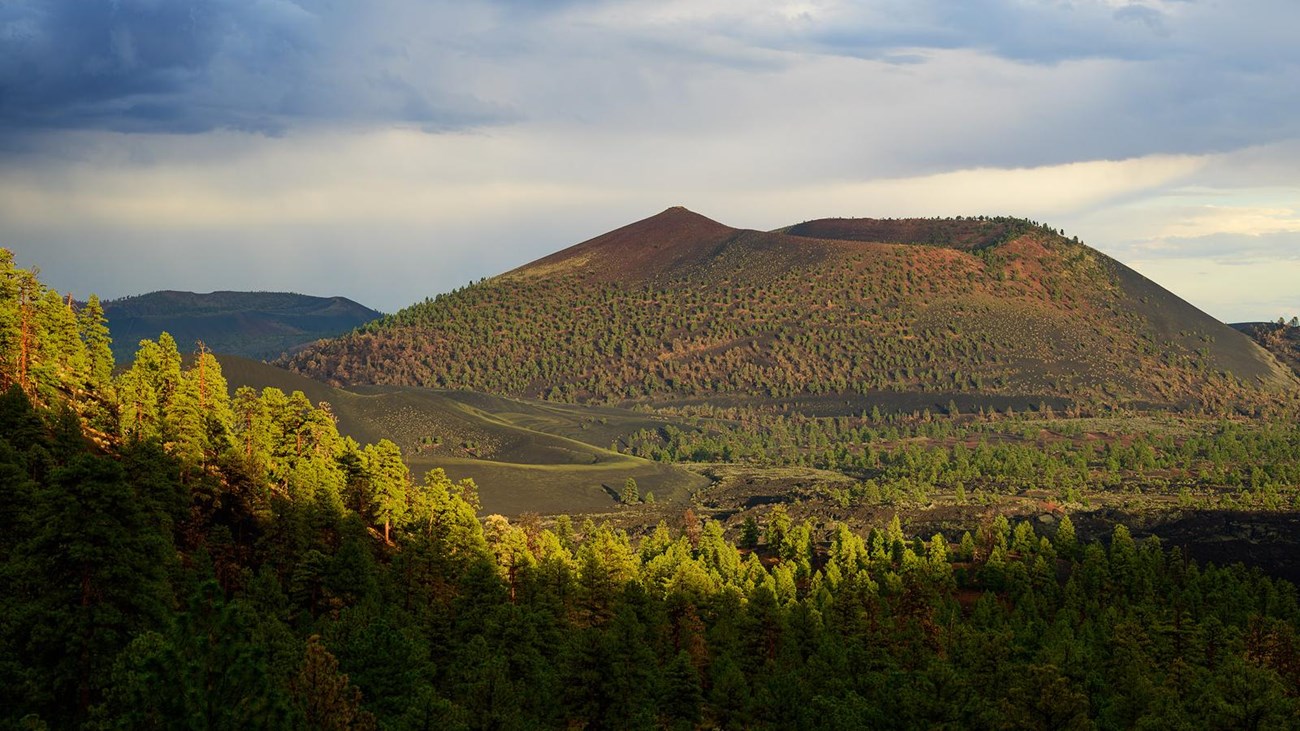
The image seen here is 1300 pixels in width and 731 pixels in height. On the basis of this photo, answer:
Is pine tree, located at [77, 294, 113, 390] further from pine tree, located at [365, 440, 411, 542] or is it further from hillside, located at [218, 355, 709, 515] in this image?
hillside, located at [218, 355, 709, 515]

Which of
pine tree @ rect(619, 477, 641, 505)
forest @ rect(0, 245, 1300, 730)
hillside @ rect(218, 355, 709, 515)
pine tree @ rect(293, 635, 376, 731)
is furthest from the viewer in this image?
pine tree @ rect(619, 477, 641, 505)

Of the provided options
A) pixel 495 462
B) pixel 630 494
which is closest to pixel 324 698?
pixel 630 494

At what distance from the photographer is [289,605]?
62.9 m

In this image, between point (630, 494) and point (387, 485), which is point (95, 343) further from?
point (630, 494)

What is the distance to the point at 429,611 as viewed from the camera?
6488 cm


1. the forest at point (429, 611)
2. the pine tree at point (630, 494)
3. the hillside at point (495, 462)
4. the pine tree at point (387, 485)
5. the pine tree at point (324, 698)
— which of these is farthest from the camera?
the pine tree at point (630, 494)

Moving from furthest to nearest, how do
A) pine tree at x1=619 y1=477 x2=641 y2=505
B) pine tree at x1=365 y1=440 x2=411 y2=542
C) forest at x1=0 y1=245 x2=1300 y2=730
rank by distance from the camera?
pine tree at x1=619 y1=477 x2=641 y2=505, pine tree at x1=365 y1=440 x2=411 y2=542, forest at x1=0 y1=245 x2=1300 y2=730

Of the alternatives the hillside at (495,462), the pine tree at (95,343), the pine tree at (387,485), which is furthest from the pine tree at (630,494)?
the pine tree at (95,343)

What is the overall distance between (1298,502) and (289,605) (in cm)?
12796

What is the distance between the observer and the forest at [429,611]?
40.8m

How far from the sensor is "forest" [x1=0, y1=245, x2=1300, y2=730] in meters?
40.8

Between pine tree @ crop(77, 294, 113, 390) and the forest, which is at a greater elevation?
pine tree @ crop(77, 294, 113, 390)

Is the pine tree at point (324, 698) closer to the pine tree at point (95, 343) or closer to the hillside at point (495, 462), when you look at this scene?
the pine tree at point (95, 343)

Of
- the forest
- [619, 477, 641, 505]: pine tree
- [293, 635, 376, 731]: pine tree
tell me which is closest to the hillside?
[619, 477, 641, 505]: pine tree
